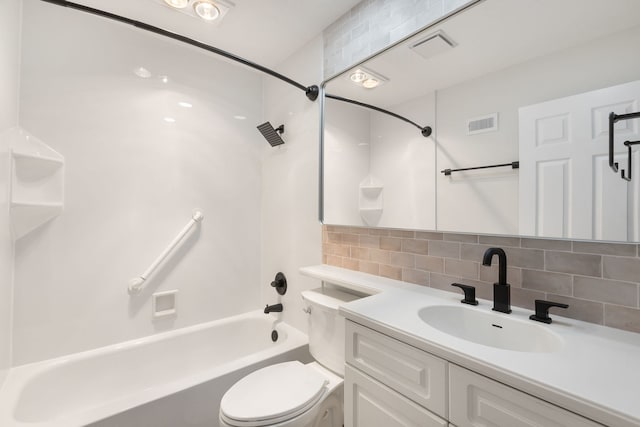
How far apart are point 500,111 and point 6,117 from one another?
214 cm

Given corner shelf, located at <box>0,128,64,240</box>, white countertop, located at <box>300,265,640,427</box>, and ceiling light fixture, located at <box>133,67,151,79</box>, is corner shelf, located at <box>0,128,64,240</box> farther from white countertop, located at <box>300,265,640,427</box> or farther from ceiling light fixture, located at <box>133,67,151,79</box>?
white countertop, located at <box>300,265,640,427</box>

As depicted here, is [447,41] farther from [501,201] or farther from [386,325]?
[386,325]

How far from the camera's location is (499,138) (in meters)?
1.06

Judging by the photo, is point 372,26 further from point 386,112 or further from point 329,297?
point 329,297

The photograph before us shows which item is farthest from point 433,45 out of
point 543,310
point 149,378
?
point 149,378

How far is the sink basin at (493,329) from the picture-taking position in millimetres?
896

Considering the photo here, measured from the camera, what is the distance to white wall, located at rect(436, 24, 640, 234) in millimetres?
849

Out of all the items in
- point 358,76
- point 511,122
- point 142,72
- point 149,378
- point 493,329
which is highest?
point 142,72

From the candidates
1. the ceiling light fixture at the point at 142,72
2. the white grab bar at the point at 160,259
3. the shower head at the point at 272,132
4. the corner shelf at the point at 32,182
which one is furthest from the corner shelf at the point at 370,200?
the corner shelf at the point at 32,182

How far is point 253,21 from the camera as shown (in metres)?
1.71

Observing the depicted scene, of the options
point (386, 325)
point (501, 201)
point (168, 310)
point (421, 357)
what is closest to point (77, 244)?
point (168, 310)

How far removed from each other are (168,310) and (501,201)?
210cm

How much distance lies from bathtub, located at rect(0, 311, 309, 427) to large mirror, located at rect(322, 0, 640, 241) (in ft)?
3.76

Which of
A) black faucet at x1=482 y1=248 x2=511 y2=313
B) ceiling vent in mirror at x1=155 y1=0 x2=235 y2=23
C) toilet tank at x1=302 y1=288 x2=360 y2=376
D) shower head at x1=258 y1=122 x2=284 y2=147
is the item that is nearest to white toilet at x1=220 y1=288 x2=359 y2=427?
toilet tank at x1=302 y1=288 x2=360 y2=376
